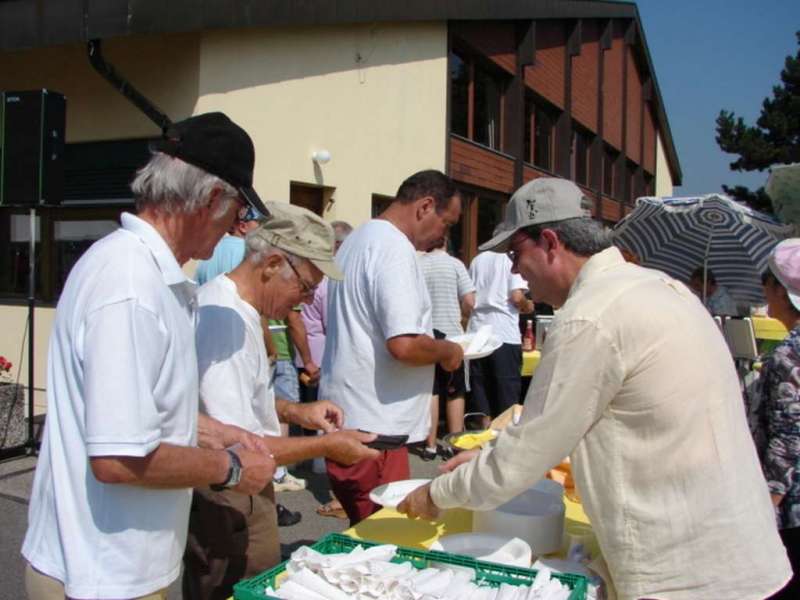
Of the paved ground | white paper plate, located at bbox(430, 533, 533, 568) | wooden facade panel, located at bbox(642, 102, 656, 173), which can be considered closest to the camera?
white paper plate, located at bbox(430, 533, 533, 568)

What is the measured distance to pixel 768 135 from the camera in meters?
23.1

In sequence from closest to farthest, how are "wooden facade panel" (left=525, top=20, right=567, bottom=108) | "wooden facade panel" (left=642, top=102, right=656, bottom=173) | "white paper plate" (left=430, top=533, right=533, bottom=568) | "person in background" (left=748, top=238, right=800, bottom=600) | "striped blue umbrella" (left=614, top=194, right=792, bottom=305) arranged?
"white paper plate" (left=430, top=533, right=533, bottom=568) → "person in background" (left=748, top=238, right=800, bottom=600) → "striped blue umbrella" (left=614, top=194, right=792, bottom=305) → "wooden facade panel" (left=525, top=20, right=567, bottom=108) → "wooden facade panel" (left=642, top=102, right=656, bottom=173)

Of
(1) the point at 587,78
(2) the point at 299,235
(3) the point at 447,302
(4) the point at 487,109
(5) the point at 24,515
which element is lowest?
(5) the point at 24,515

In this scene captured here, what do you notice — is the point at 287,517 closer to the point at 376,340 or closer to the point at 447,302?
the point at 376,340

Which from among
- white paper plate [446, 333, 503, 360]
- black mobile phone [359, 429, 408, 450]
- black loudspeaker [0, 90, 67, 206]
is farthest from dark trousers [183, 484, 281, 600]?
black loudspeaker [0, 90, 67, 206]

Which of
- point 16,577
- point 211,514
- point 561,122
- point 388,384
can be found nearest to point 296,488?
point 16,577

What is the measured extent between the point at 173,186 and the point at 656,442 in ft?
4.03

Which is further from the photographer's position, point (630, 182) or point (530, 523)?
point (630, 182)

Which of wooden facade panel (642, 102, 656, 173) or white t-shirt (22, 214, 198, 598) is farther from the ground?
wooden facade panel (642, 102, 656, 173)

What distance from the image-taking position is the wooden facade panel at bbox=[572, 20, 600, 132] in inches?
653

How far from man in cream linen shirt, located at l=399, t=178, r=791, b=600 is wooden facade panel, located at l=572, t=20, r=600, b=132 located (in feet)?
51.6

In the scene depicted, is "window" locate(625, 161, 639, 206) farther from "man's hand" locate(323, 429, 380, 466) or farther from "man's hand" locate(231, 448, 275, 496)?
"man's hand" locate(231, 448, 275, 496)

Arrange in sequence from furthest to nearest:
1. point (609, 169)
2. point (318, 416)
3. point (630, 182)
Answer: point (630, 182) < point (609, 169) < point (318, 416)

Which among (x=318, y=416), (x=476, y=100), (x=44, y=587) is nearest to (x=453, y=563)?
(x=44, y=587)
